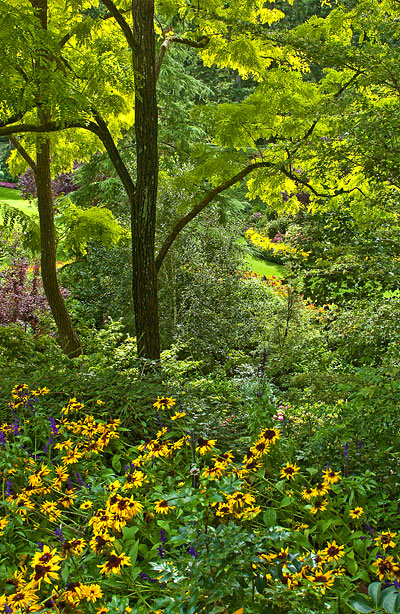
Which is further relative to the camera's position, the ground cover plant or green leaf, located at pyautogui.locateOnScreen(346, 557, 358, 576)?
green leaf, located at pyautogui.locateOnScreen(346, 557, 358, 576)

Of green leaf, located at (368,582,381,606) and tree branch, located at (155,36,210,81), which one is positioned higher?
tree branch, located at (155,36,210,81)

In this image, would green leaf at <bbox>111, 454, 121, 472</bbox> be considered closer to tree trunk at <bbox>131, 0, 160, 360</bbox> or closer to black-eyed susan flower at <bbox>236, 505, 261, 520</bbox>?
black-eyed susan flower at <bbox>236, 505, 261, 520</bbox>

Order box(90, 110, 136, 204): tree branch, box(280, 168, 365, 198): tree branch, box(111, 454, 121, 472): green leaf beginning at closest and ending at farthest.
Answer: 1. box(111, 454, 121, 472): green leaf
2. box(90, 110, 136, 204): tree branch
3. box(280, 168, 365, 198): tree branch

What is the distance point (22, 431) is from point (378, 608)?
2.32 metres

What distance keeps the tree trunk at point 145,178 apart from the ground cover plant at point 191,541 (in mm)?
3018

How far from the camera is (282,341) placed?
7.41 metres

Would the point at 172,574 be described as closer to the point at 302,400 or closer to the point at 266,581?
the point at 266,581

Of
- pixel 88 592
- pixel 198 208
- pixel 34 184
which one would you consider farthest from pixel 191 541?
pixel 34 184

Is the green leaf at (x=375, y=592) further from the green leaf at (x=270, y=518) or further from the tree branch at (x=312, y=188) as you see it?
the tree branch at (x=312, y=188)

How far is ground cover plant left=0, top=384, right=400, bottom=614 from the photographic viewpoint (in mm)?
1407

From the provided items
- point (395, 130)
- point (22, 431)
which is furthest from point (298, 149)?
point (22, 431)

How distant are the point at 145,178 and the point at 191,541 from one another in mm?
4520

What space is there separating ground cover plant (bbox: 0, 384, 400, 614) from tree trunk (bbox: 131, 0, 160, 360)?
9.90ft

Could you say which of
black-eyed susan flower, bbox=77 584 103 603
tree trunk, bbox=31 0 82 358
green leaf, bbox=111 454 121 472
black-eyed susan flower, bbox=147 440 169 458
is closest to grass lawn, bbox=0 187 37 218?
tree trunk, bbox=31 0 82 358
